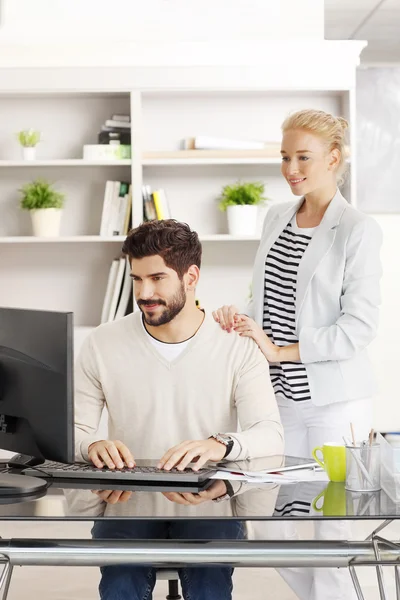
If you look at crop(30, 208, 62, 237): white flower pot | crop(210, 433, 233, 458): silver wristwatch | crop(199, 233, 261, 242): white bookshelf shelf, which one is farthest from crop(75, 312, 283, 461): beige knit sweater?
crop(30, 208, 62, 237): white flower pot

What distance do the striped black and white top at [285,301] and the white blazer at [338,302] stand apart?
34 mm

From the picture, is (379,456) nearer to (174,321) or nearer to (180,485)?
(180,485)

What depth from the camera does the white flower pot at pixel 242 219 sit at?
4.29 meters

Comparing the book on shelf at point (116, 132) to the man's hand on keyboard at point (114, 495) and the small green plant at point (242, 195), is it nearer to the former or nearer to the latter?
the small green plant at point (242, 195)

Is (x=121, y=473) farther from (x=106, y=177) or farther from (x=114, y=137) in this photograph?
(x=106, y=177)

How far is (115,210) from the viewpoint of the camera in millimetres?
4332

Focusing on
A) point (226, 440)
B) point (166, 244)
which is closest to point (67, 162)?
point (166, 244)

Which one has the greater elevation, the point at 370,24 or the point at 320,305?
the point at 370,24

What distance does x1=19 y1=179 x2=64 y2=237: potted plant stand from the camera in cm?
430

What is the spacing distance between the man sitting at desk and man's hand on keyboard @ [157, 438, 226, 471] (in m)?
0.16

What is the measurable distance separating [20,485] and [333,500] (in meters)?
0.58

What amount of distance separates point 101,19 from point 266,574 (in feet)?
8.63

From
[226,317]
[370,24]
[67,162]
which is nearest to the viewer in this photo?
[226,317]

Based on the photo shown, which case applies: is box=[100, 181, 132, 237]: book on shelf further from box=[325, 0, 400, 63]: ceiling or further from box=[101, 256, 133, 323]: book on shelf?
box=[325, 0, 400, 63]: ceiling
